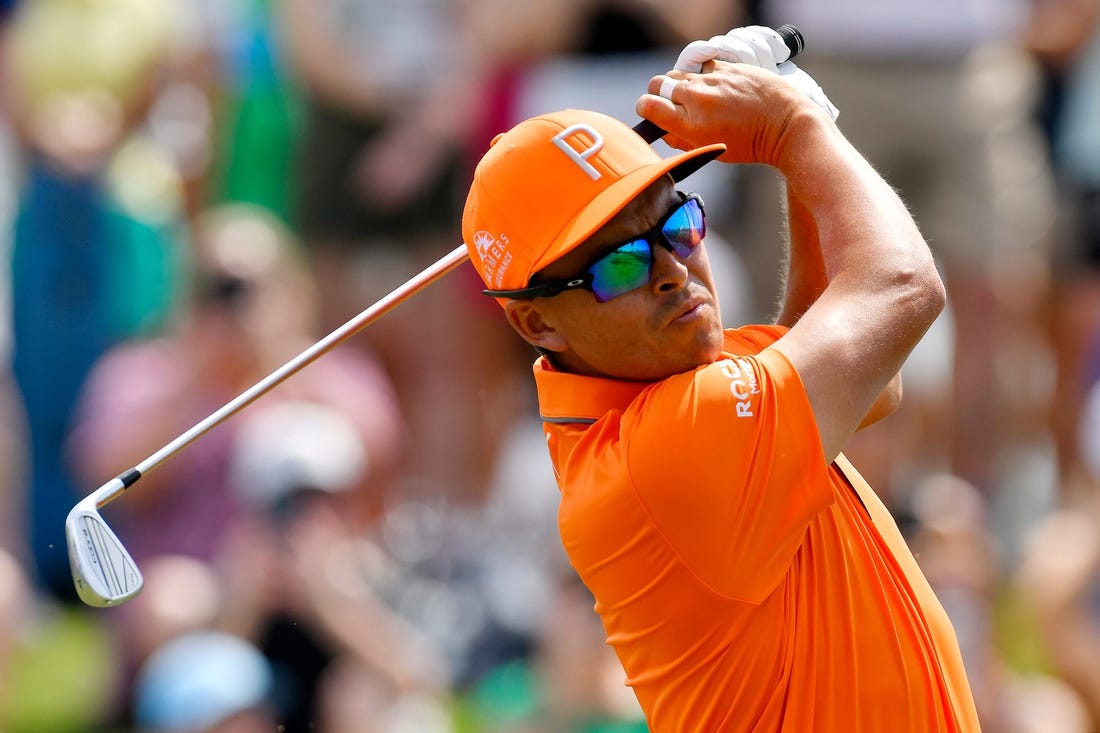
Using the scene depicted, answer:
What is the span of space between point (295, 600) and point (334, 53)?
2897mm

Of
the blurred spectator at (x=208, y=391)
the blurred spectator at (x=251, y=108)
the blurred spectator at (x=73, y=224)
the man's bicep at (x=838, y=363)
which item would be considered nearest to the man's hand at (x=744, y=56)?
the man's bicep at (x=838, y=363)

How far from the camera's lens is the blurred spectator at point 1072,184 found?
7387 millimetres

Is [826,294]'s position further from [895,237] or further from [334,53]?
[334,53]

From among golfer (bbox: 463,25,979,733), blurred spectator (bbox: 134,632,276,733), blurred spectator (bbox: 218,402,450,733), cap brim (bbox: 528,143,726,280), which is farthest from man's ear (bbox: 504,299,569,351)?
blurred spectator (bbox: 218,402,450,733)

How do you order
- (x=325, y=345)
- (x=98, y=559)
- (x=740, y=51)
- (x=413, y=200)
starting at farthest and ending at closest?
(x=413, y=200)
(x=98, y=559)
(x=325, y=345)
(x=740, y=51)

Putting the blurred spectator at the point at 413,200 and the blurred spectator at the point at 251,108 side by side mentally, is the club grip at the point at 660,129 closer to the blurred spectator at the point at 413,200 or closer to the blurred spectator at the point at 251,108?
the blurred spectator at the point at 413,200

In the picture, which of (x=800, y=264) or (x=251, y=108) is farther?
(x=251, y=108)

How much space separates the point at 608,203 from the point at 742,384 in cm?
38

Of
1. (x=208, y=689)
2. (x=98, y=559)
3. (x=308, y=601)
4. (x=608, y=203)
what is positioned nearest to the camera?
(x=608, y=203)

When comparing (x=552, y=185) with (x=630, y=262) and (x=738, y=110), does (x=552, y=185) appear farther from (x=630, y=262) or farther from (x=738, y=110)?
(x=738, y=110)

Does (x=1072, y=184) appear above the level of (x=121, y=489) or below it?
below

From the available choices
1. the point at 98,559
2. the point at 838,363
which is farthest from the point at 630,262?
the point at 98,559

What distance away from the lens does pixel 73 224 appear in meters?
7.62

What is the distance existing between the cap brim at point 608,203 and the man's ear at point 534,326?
5.5 inches
